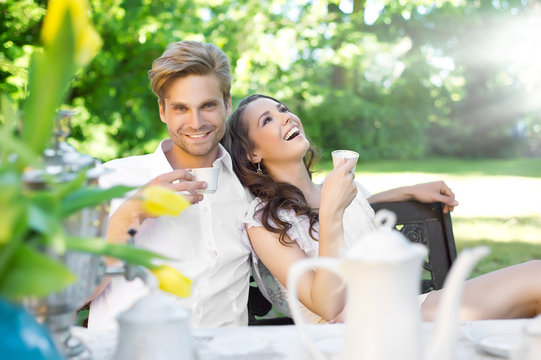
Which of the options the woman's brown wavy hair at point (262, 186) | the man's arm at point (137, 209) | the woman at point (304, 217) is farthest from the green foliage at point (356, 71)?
the man's arm at point (137, 209)

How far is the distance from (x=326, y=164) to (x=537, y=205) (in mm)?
7184

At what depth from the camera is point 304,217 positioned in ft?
8.72

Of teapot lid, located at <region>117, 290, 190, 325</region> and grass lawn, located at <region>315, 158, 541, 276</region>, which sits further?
grass lawn, located at <region>315, 158, 541, 276</region>

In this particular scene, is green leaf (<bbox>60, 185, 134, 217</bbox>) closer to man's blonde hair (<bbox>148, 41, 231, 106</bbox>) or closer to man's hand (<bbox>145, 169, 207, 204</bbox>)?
man's hand (<bbox>145, 169, 207, 204</bbox>)

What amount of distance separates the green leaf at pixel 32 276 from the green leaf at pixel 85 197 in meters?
0.11

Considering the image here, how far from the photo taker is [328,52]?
13086 mm

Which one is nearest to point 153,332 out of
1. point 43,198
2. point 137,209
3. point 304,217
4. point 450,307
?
point 43,198

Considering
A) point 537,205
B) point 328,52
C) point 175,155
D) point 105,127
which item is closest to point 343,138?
point 328,52

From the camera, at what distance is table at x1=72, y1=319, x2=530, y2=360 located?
1.37m

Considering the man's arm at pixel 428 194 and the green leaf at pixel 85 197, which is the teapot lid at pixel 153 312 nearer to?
the green leaf at pixel 85 197

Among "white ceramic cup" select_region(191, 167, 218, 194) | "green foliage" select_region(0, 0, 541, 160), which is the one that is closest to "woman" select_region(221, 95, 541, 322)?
"white ceramic cup" select_region(191, 167, 218, 194)

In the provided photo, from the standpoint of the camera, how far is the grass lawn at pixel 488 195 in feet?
22.1

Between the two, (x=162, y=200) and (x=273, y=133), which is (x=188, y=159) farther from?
(x=162, y=200)

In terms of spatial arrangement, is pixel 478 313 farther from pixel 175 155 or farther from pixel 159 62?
pixel 159 62
